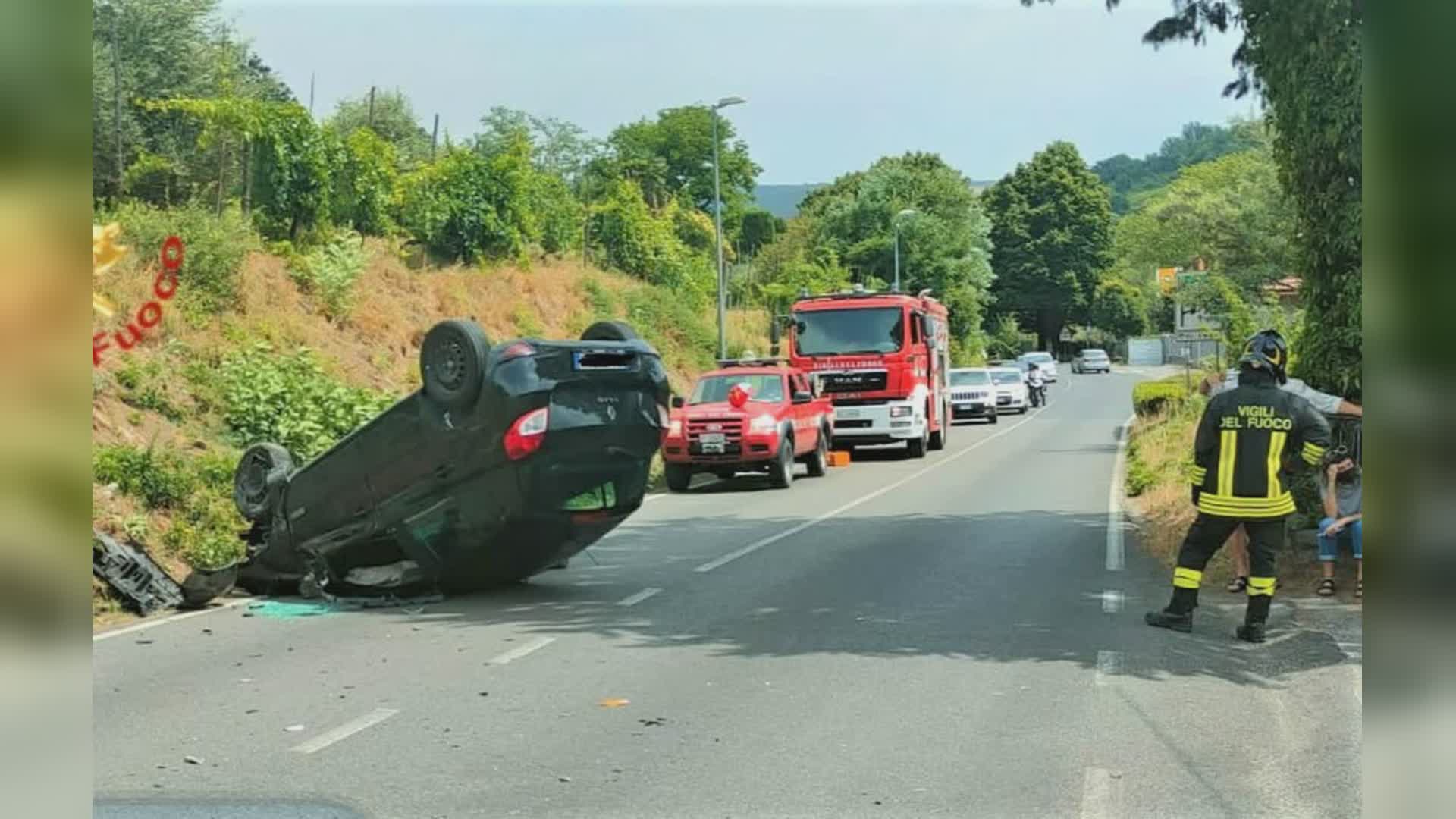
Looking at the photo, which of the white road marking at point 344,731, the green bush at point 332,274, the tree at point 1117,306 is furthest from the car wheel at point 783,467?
the tree at point 1117,306

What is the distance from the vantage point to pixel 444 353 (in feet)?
34.3

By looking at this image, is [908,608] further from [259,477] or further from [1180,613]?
[259,477]

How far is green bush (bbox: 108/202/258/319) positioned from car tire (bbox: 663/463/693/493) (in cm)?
765

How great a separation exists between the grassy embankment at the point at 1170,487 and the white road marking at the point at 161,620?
780cm

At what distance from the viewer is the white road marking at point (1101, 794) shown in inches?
216

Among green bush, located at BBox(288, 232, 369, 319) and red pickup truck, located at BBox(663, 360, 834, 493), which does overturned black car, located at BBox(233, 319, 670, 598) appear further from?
green bush, located at BBox(288, 232, 369, 319)

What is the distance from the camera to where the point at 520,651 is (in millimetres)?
9117

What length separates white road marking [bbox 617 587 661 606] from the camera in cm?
1115

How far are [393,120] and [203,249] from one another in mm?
18301

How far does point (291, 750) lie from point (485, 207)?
91.0ft

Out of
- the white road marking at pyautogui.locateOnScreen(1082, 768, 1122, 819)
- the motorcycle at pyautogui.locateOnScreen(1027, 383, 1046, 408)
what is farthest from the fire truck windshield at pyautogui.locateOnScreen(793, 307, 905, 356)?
the motorcycle at pyautogui.locateOnScreen(1027, 383, 1046, 408)

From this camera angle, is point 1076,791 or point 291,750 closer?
point 1076,791

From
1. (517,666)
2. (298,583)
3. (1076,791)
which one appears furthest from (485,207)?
(1076,791)
